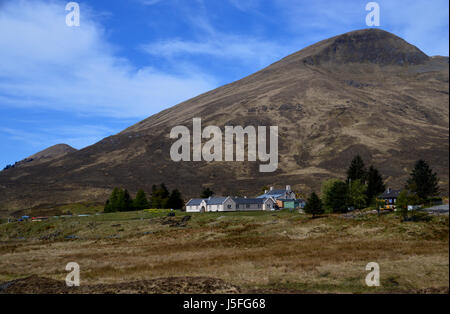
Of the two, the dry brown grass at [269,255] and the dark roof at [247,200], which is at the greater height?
the dark roof at [247,200]

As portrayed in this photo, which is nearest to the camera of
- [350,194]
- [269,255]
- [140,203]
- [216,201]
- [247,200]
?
[269,255]

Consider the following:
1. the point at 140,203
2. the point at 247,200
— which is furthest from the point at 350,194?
the point at 140,203

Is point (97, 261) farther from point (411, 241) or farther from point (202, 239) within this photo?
point (411, 241)

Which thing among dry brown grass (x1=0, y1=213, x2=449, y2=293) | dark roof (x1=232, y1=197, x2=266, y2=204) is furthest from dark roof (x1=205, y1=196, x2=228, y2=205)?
dry brown grass (x1=0, y1=213, x2=449, y2=293)

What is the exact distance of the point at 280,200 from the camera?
11750cm

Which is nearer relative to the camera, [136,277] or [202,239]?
[136,277]

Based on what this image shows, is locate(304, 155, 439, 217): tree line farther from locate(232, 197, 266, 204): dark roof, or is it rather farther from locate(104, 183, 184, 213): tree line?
locate(104, 183, 184, 213): tree line

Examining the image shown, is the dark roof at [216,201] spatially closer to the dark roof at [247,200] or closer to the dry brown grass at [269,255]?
the dark roof at [247,200]

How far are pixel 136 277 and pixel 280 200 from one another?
88250 mm

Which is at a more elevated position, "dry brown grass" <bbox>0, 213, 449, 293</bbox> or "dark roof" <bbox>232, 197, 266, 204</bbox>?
"dark roof" <bbox>232, 197, 266, 204</bbox>

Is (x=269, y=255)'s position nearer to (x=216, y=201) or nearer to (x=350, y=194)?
(x=350, y=194)

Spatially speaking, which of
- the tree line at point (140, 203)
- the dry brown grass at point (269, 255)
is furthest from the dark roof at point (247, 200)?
the dry brown grass at point (269, 255)
